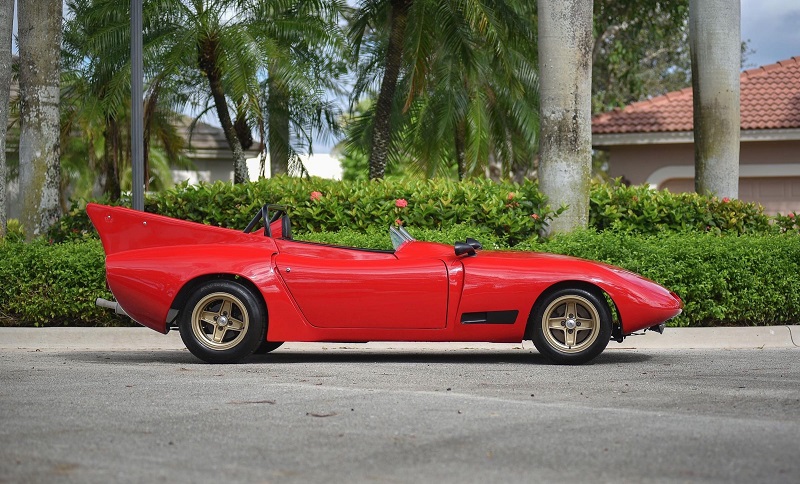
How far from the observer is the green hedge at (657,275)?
1094 cm

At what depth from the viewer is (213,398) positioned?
6.64 meters

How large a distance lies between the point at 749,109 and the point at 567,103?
12374 millimetres

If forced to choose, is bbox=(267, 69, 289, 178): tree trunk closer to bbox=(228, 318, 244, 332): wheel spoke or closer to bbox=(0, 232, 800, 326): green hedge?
bbox=(0, 232, 800, 326): green hedge

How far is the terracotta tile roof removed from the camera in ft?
75.9

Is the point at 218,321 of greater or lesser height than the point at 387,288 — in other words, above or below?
below

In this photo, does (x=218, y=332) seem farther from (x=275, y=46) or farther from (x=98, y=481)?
(x=275, y=46)

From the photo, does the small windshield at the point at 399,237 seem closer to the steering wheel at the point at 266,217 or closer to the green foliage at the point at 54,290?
the steering wheel at the point at 266,217

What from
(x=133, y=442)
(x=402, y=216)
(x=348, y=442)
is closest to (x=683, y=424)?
(x=348, y=442)

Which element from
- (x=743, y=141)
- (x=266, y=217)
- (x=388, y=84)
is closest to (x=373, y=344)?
(x=266, y=217)

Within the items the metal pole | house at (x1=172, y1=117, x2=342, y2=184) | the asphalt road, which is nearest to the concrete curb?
the asphalt road

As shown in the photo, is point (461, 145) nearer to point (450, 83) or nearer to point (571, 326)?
point (450, 83)

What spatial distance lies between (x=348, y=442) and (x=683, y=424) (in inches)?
72.7

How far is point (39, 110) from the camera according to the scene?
14102 millimetres

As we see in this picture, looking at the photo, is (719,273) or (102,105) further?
(102,105)
